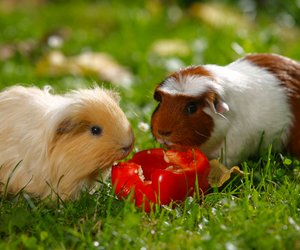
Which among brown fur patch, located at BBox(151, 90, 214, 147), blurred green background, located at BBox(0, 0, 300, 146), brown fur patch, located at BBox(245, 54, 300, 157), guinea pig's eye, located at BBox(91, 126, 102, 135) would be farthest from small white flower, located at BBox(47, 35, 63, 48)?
guinea pig's eye, located at BBox(91, 126, 102, 135)

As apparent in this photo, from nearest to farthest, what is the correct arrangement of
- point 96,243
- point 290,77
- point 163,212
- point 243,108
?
point 96,243, point 163,212, point 243,108, point 290,77

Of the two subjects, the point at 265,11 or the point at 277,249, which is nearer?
the point at 277,249

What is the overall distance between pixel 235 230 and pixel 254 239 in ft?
0.42

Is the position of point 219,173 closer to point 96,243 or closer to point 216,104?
point 216,104

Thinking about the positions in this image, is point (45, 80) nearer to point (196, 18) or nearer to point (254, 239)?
point (196, 18)

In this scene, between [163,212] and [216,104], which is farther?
[216,104]

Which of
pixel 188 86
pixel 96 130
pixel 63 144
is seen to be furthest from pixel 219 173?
pixel 63 144

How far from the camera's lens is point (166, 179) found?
3.64 metres

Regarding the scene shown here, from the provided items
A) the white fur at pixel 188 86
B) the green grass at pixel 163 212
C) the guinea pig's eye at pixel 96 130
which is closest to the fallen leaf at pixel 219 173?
the green grass at pixel 163 212

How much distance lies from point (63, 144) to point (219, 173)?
95 centimetres

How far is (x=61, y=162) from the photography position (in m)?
3.63

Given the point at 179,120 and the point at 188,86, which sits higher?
the point at 188,86

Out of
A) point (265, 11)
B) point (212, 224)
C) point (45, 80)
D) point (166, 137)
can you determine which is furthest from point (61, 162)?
point (265, 11)

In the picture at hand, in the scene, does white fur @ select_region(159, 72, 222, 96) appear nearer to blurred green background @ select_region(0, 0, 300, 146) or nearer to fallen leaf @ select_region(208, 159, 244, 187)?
fallen leaf @ select_region(208, 159, 244, 187)
